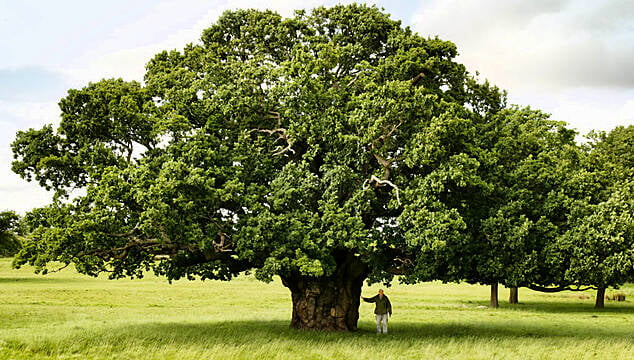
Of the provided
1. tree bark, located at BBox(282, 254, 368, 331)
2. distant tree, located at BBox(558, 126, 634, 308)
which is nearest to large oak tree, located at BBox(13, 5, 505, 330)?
tree bark, located at BBox(282, 254, 368, 331)

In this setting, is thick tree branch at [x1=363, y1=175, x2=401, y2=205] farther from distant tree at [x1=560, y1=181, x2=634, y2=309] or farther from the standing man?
distant tree at [x1=560, y1=181, x2=634, y2=309]

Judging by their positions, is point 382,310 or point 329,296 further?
point 382,310

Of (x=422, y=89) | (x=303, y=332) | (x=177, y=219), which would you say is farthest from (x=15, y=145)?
(x=422, y=89)

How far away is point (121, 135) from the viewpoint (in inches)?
1025

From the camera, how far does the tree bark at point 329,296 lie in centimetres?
2806

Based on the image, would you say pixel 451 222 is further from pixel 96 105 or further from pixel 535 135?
pixel 96 105

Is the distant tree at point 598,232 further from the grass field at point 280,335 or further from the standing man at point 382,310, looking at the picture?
the standing man at point 382,310

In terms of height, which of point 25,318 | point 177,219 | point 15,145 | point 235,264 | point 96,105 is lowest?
point 25,318

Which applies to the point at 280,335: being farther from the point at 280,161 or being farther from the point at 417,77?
the point at 417,77

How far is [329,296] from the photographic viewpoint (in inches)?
1111

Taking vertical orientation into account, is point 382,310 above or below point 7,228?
below

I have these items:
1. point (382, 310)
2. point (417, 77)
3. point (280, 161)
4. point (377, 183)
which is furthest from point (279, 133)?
point (382, 310)

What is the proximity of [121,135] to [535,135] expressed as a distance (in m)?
19.6

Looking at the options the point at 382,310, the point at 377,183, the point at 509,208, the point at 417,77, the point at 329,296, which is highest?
the point at 417,77
